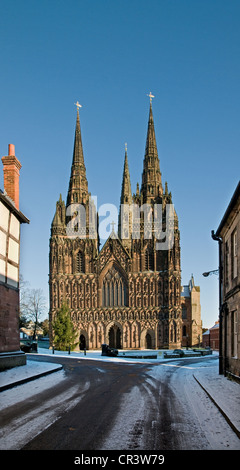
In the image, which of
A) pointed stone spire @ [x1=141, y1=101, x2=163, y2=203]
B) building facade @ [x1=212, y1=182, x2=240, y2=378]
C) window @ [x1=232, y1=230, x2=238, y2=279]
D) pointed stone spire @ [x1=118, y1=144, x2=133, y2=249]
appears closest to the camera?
building facade @ [x1=212, y1=182, x2=240, y2=378]

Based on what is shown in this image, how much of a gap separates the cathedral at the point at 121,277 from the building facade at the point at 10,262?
46.5 metres

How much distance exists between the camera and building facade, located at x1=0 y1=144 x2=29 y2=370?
20.9m

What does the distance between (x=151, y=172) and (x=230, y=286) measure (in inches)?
2447

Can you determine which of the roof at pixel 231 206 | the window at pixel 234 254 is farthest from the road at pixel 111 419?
the roof at pixel 231 206

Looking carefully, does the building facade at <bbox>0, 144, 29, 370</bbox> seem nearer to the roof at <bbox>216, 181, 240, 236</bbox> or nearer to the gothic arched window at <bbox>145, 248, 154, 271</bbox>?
the roof at <bbox>216, 181, 240, 236</bbox>

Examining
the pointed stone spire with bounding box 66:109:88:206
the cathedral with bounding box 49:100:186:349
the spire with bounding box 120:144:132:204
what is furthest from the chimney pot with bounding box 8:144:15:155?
the spire with bounding box 120:144:132:204

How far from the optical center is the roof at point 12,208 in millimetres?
20598

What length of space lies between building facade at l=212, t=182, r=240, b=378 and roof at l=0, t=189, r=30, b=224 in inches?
369

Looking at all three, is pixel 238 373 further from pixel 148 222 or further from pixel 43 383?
pixel 148 222

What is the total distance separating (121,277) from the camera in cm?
7312

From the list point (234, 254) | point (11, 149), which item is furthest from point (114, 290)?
point (234, 254)

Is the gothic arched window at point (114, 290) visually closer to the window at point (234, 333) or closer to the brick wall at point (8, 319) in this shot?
Answer: the brick wall at point (8, 319)

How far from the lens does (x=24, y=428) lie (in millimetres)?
8852
